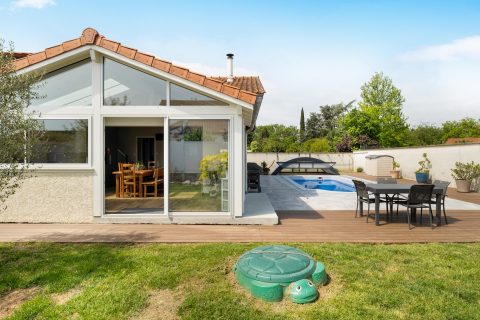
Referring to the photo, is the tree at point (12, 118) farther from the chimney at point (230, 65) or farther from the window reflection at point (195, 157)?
the chimney at point (230, 65)

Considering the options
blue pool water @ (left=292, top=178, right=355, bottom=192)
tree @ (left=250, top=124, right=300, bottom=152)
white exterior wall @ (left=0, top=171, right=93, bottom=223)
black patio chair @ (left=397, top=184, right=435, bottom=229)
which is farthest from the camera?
tree @ (left=250, top=124, right=300, bottom=152)

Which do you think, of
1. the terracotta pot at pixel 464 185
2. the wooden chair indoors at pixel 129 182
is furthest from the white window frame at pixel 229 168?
the terracotta pot at pixel 464 185

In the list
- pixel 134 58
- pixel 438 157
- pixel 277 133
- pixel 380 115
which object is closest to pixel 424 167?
pixel 438 157

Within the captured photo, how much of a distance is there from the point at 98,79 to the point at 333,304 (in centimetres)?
734

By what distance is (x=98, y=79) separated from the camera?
803 cm

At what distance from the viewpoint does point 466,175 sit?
1499 centimetres

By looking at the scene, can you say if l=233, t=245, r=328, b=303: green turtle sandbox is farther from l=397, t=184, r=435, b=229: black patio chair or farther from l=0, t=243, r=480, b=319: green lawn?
l=397, t=184, r=435, b=229: black patio chair

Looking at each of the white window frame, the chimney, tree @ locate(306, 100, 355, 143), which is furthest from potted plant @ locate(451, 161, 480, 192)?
tree @ locate(306, 100, 355, 143)

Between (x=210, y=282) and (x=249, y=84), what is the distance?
7.63 m

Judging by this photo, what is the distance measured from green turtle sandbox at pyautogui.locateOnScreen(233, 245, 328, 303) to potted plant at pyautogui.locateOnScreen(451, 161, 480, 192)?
13900 mm

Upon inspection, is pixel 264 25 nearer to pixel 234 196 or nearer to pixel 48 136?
pixel 234 196

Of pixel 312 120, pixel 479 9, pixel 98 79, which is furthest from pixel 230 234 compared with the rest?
pixel 312 120

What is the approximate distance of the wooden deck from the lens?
22.1 ft

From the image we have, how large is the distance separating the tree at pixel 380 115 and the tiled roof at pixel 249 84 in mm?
30589
